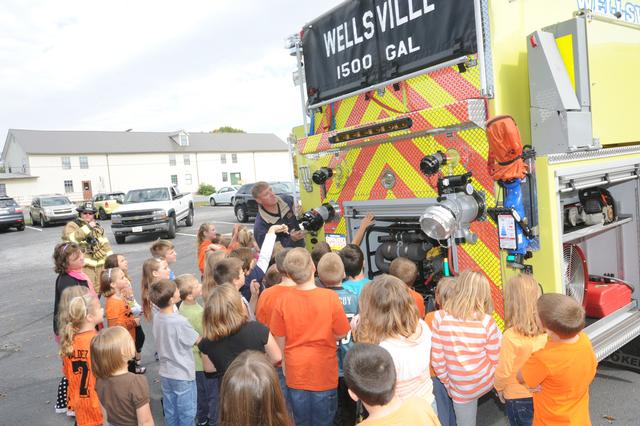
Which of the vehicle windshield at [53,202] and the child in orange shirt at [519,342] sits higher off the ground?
the vehicle windshield at [53,202]

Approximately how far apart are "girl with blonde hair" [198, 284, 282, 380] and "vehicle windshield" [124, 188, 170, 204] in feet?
48.8

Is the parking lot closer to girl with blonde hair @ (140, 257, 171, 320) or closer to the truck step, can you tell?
the truck step

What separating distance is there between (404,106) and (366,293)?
180cm

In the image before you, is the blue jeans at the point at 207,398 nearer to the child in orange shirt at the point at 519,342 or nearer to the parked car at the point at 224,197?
the child in orange shirt at the point at 519,342

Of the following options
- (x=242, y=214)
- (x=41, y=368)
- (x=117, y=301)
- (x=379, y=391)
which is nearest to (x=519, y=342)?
(x=379, y=391)

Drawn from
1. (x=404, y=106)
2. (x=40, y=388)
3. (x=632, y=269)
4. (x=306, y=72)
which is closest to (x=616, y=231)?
(x=632, y=269)

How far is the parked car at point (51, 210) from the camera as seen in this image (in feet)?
81.1

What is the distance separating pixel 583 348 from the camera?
2.51 meters

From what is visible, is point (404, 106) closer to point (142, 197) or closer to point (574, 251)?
point (574, 251)

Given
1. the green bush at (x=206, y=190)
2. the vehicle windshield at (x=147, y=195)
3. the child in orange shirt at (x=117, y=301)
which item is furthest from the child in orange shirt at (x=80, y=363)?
the green bush at (x=206, y=190)

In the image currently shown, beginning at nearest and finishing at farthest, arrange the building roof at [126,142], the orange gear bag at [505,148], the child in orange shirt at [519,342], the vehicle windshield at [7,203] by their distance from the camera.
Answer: the child in orange shirt at [519,342]
the orange gear bag at [505,148]
the vehicle windshield at [7,203]
the building roof at [126,142]

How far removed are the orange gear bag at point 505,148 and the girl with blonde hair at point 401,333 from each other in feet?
3.42

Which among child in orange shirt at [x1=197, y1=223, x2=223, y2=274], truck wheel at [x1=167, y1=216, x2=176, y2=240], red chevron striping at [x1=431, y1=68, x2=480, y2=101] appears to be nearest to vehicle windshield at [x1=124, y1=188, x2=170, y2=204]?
truck wheel at [x1=167, y1=216, x2=176, y2=240]

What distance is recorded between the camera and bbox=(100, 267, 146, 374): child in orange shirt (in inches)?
179
